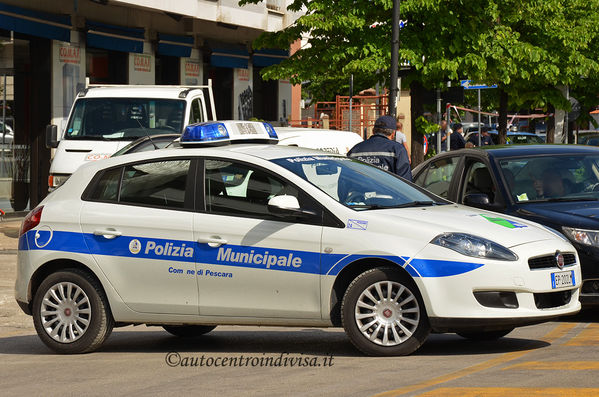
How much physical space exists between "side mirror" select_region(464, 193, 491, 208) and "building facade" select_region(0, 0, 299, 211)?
14.0 metres

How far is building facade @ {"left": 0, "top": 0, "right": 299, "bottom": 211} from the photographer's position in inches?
966

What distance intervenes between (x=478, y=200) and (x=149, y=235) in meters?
3.34

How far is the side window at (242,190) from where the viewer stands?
8.82m

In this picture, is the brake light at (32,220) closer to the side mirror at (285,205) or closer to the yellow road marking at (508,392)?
the side mirror at (285,205)

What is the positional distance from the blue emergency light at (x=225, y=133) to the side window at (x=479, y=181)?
2.37 meters

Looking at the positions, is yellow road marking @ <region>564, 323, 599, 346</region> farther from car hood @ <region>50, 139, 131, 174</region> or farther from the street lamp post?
the street lamp post

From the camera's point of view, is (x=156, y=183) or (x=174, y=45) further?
(x=174, y=45)

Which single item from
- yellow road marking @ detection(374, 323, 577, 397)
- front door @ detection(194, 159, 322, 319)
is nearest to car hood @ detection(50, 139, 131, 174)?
front door @ detection(194, 159, 322, 319)

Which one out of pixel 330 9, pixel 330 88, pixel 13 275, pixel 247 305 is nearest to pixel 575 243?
pixel 247 305

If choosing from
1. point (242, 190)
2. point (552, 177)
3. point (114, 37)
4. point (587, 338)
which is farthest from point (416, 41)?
point (242, 190)

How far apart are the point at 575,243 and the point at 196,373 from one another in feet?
12.3

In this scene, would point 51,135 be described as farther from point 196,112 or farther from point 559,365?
point 559,365

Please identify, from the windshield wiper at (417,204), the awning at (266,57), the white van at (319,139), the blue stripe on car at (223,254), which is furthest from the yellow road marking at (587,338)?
the awning at (266,57)

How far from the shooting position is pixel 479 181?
1181 cm
